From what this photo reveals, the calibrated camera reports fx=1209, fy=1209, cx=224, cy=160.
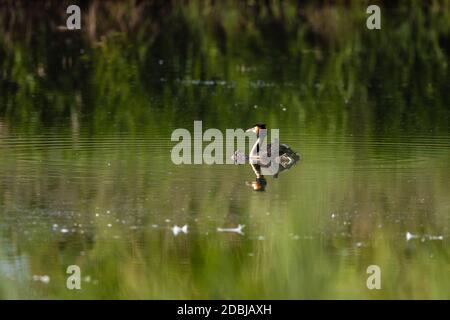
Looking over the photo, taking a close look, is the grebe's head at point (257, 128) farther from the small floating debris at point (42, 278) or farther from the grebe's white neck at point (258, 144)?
the small floating debris at point (42, 278)

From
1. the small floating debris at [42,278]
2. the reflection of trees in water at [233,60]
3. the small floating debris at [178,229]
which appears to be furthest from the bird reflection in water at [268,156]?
the small floating debris at [42,278]

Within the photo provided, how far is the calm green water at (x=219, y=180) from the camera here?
775 centimetres

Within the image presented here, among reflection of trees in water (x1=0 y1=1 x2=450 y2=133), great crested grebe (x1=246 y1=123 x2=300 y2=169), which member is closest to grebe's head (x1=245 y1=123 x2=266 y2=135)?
great crested grebe (x1=246 y1=123 x2=300 y2=169)

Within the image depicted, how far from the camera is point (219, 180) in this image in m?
10.1

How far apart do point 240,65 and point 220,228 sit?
31.7 ft

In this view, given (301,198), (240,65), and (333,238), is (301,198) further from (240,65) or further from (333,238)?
(240,65)

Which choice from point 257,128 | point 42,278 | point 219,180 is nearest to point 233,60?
point 257,128

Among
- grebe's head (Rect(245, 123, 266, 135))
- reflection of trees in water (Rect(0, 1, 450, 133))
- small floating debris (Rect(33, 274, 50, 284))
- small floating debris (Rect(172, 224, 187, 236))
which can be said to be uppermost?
reflection of trees in water (Rect(0, 1, 450, 133))

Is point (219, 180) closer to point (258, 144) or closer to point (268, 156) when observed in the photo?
point (268, 156)

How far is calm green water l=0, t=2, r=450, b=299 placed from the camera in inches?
305

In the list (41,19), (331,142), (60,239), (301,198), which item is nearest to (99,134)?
(331,142)

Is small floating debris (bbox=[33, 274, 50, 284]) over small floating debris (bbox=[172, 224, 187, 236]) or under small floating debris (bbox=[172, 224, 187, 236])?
under

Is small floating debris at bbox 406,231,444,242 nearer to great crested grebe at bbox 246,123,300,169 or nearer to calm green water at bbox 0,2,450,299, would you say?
calm green water at bbox 0,2,450,299
